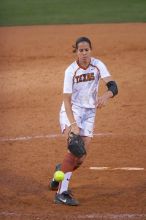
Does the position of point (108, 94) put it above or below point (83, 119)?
above

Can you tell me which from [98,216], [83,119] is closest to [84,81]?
[83,119]

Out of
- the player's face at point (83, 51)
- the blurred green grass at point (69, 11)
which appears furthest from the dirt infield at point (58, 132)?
the blurred green grass at point (69, 11)

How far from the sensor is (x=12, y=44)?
17.6 metres

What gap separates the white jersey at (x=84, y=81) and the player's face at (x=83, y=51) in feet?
0.45

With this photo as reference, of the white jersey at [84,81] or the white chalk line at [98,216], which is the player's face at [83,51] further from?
the white chalk line at [98,216]

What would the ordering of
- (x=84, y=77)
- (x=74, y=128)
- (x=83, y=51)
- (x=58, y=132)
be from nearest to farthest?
(x=74, y=128)
(x=83, y=51)
(x=84, y=77)
(x=58, y=132)

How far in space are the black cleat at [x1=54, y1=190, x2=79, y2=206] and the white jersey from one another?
108 cm

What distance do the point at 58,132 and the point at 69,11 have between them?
1299 centimetres

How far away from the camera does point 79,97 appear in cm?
766

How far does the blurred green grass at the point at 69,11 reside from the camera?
2148 centimetres

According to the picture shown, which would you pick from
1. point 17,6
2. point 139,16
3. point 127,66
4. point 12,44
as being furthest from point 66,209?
point 17,6

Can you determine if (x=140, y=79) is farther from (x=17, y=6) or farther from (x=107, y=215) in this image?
(x=17, y=6)

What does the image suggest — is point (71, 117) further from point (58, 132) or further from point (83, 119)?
point (58, 132)

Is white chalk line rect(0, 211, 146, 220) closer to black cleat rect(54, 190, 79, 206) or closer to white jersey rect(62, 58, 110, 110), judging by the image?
black cleat rect(54, 190, 79, 206)
